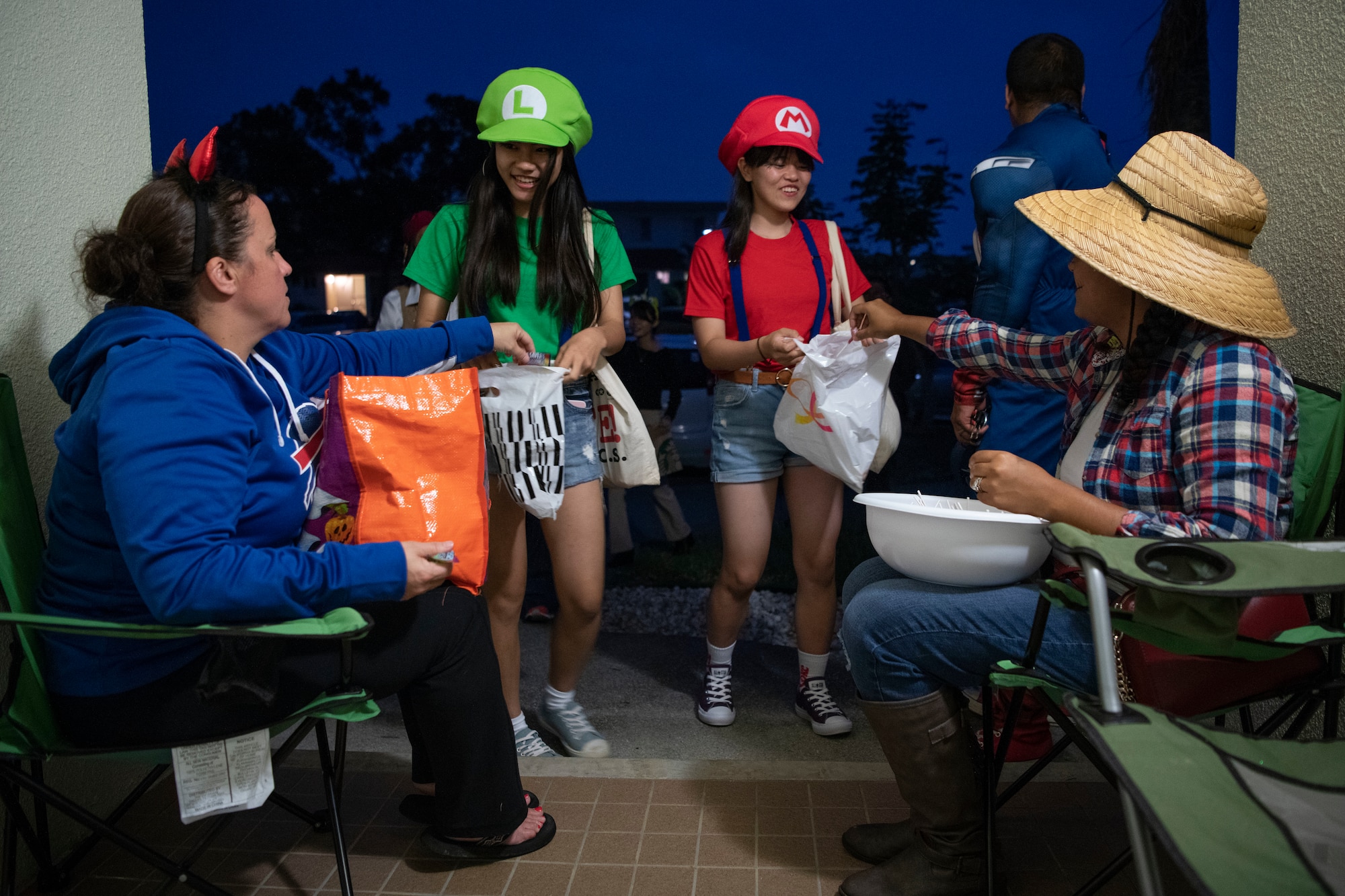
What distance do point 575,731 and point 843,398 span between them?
1.22m

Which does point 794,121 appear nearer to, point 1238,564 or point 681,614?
point 1238,564

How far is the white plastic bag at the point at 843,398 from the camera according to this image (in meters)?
2.29

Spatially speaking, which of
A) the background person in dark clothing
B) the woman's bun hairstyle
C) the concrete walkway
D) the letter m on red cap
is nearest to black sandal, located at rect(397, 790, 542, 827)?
the concrete walkway

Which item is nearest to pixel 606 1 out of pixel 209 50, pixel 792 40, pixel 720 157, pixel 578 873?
pixel 792 40

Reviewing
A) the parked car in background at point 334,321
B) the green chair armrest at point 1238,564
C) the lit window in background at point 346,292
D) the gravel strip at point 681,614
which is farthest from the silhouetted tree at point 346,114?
the green chair armrest at point 1238,564

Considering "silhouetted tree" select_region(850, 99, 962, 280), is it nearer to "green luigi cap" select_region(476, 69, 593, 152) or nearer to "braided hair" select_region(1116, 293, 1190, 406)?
"green luigi cap" select_region(476, 69, 593, 152)

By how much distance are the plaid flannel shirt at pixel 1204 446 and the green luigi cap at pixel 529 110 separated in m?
1.43

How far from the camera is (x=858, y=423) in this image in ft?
7.61

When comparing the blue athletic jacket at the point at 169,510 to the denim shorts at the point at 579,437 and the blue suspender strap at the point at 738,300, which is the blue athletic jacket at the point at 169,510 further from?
the blue suspender strap at the point at 738,300

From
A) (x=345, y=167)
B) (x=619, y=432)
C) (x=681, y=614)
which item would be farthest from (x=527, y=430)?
(x=345, y=167)

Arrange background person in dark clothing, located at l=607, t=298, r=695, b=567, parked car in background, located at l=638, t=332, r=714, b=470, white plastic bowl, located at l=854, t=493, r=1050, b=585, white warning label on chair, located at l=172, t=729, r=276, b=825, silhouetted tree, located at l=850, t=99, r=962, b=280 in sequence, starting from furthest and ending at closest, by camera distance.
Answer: silhouetted tree, located at l=850, t=99, r=962, b=280 < parked car in background, located at l=638, t=332, r=714, b=470 < background person in dark clothing, located at l=607, t=298, r=695, b=567 < white plastic bowl, located at l=854, t=493, r=1050, b=585 < white warning label on chair, located at l=172, t=729, r=276, b=825

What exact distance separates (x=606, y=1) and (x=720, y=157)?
2350cm

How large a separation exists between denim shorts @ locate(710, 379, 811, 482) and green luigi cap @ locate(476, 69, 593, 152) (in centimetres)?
85

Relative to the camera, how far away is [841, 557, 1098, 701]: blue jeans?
1.49 meters
